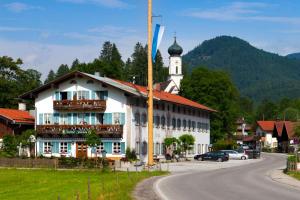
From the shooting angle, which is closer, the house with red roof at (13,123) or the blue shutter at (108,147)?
the blue shutter at (108,147)

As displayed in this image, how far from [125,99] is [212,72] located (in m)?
38.9

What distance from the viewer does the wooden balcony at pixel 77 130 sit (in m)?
65.0

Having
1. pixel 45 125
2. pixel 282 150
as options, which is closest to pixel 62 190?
pixel 45 125

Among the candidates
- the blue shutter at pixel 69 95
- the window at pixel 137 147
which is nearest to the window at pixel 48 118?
the blue shutter at pixel 69 95

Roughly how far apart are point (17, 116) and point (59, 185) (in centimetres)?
3827

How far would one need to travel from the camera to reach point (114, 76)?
106 metres

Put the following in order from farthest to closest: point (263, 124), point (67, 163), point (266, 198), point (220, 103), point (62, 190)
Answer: point (263, 124) → point (220, 103) → point (67, 163) → point (62, 190) → point (266, 198)

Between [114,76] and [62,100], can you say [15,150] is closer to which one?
[62,100]

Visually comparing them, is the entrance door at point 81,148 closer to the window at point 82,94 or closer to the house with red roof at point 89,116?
the house with red roof at point 89,116

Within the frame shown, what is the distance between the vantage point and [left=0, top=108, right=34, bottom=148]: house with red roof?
230 ft

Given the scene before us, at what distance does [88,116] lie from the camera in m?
67.6

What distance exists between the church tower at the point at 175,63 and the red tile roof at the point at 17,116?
6253cm

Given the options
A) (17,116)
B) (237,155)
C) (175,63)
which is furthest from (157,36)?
(175,63)

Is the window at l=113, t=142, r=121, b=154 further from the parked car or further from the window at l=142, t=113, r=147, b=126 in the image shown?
the parked car
